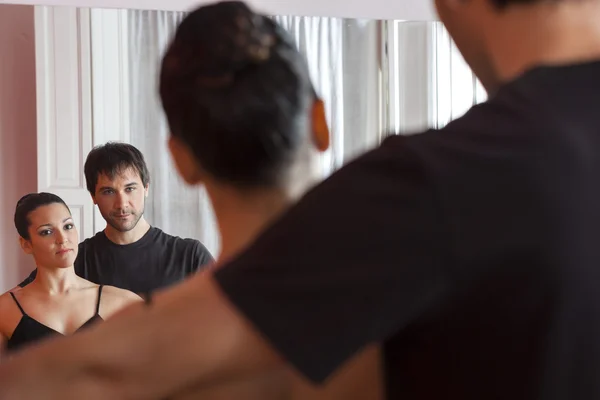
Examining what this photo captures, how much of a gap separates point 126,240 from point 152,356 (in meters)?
1.09

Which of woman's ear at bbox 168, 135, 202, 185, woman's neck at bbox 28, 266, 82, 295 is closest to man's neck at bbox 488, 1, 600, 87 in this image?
woman's ear at bbox 168, 135, 202, 185

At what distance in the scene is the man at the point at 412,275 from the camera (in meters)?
0.34

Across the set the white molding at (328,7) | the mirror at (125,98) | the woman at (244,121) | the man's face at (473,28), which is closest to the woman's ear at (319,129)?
the woman at (244,121)

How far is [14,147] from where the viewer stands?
4.43ft

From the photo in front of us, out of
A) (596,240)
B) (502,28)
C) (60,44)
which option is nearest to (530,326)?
(596,240)

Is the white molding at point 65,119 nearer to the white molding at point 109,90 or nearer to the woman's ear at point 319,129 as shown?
the white molding at point 109,90

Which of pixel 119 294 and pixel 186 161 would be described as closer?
pixel 186 161

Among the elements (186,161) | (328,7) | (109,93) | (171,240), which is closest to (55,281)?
(171,240)

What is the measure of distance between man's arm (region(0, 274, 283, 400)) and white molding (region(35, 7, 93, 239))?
1063 mm

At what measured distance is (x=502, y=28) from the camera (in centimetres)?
42

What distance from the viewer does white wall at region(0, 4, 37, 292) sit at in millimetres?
1351

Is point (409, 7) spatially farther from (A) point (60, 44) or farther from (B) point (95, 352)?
(B) point (95, 352)

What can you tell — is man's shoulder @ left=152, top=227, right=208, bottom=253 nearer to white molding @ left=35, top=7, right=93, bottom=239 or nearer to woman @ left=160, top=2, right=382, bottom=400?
white molding @ left=35, top=7, right=93, bottom=239

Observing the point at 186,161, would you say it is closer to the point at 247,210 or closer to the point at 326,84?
the point at 247,210
